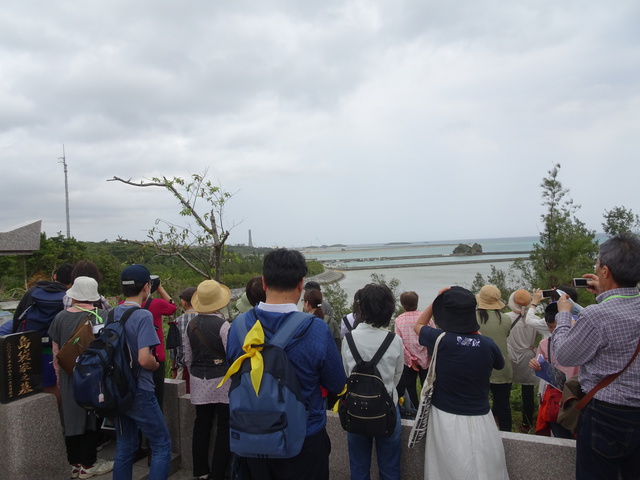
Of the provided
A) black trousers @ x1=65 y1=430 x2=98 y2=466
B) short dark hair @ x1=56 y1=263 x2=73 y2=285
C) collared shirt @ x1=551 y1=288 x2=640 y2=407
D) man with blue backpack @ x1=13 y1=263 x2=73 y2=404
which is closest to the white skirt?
collared shirt @ x1=551 y1=288 x2=640 y2=407

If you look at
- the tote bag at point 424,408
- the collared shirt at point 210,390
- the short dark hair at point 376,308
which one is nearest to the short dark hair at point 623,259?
the tote bag at point 424,408

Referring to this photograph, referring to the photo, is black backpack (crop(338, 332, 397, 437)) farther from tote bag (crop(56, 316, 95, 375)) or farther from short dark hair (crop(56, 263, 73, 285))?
short dark hair (crop(56, 263, 73, 285))

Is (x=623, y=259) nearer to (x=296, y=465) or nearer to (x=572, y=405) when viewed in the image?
(x=572, y=405)

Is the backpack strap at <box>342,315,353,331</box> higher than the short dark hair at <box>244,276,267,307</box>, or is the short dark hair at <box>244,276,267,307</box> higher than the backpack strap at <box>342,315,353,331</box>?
the short dark hair at <box>244,276,267,307</box>

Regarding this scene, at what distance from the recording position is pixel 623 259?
1981 mm

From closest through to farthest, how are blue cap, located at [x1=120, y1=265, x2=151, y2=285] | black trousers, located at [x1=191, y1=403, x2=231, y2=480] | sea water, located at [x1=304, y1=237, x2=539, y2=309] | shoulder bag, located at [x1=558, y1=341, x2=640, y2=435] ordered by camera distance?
1. shoulder bag, located at [x1=558, y1=341, x2=640, y2=435]
2. blue cap, located at [x1=120, y1=265, x2=151, y2=285]
3. black trousers, located at [x1=191, y1=403, x2=231, y2=480]
4. sea water, located at [x1=304, y1=237, x2=539, y2=309]

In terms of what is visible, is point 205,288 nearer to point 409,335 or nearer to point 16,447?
point 16,447

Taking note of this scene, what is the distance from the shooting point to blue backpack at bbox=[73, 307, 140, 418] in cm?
240

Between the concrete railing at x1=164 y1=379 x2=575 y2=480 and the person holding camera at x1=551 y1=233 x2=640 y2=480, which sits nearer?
the person holding camera at x1=551 y1=233 x2=640 y2=480

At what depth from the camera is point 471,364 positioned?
2.27m

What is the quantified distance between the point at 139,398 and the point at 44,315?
1354 millimetres

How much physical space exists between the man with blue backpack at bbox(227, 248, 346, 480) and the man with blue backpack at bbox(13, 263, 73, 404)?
2210mm

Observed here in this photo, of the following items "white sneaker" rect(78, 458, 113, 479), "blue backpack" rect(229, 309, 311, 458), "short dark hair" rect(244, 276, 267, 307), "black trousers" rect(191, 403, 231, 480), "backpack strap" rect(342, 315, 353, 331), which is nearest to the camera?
"blue backpack" rect(229, 309, 311, 458)

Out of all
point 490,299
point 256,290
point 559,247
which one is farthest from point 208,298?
point 559,247
